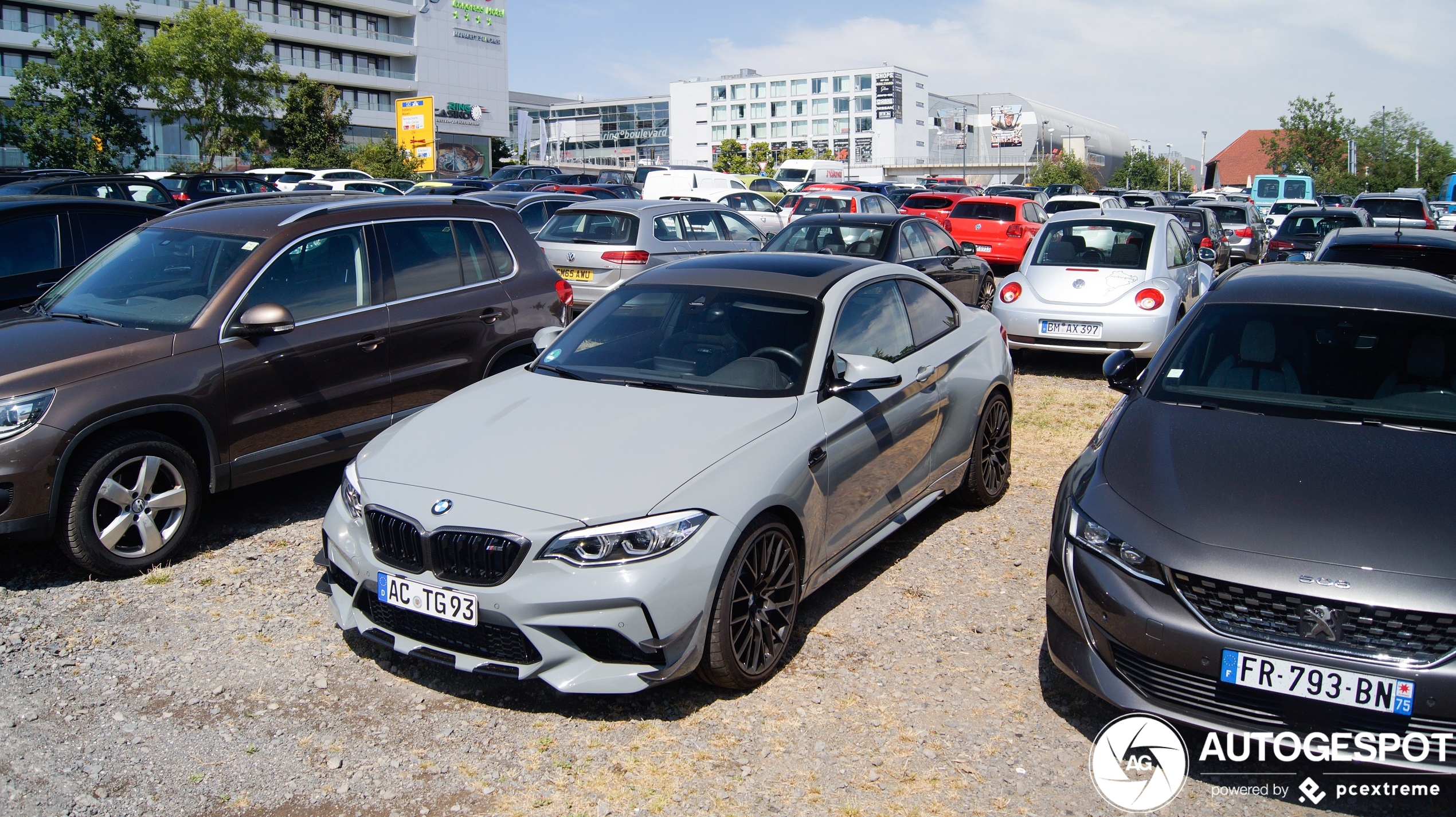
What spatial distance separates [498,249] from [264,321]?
2116 millimetres

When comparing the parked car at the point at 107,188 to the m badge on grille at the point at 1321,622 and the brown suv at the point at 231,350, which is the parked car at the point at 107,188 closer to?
the brown suv at the point at 231,350

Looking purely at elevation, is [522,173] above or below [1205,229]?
above

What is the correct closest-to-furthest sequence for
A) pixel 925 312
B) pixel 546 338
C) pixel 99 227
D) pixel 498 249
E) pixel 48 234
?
pixel 546 338 → pixel 925 312 → pixel 498 249 → pixel 48 234 → pixel 99 227

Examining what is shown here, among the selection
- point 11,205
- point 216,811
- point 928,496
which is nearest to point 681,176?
point 11,205

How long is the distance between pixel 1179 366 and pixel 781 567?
7.06ft

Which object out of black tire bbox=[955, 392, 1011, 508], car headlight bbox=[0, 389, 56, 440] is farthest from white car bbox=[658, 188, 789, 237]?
car headlight bbox=[0, 389, 56, 440]

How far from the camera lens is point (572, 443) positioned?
416 centimetres

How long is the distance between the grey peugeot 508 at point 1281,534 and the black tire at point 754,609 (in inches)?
40.5

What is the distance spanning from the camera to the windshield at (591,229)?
12.6 m

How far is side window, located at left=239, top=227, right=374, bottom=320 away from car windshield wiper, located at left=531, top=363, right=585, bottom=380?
1713 millimetres

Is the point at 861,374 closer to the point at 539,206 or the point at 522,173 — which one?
the point at 539,206

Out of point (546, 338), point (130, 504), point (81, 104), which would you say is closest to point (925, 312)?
point (546, 338)

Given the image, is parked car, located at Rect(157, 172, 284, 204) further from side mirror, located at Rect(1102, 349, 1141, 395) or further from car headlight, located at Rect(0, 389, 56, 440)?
side mirror, located at Rect(1102, 349, 1141, 395)

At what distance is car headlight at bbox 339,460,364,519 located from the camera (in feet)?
13.6
